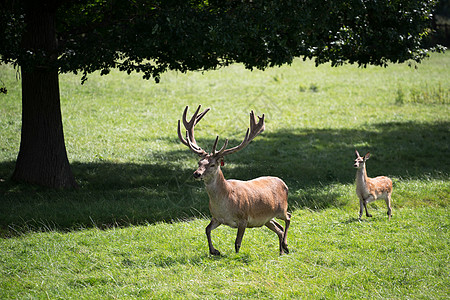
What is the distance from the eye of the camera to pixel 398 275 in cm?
727

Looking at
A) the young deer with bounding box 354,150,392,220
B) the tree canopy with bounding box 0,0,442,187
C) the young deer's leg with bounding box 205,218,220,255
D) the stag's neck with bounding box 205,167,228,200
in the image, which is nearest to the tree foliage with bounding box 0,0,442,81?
the tree canopy with bounding box 0,0,442,187

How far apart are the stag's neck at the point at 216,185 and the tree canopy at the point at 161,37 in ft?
16.8

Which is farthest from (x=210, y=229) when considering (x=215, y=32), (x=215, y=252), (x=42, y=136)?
(x=42, y=136)

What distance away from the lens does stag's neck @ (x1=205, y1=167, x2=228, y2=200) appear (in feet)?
23.5

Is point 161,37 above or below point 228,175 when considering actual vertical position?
above

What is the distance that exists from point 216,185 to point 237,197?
1.22ft

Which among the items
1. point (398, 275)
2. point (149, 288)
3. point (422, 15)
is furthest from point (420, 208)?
point (149, 288)

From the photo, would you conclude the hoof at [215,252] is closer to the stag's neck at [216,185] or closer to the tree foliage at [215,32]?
the stag's neck at [216,185]

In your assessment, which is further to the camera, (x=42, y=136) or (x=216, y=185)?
(x=42, y=136)

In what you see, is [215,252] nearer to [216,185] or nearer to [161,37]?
[216,185]

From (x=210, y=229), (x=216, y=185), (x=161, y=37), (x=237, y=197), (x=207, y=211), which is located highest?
(x=161, y=37)

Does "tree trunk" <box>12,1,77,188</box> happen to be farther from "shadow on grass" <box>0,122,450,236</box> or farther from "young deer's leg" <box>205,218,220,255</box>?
"young deer's leg" <box>205,218,220,255</box>

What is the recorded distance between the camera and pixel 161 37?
11.7 metres

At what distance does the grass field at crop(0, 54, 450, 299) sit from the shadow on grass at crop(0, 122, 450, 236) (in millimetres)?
49
